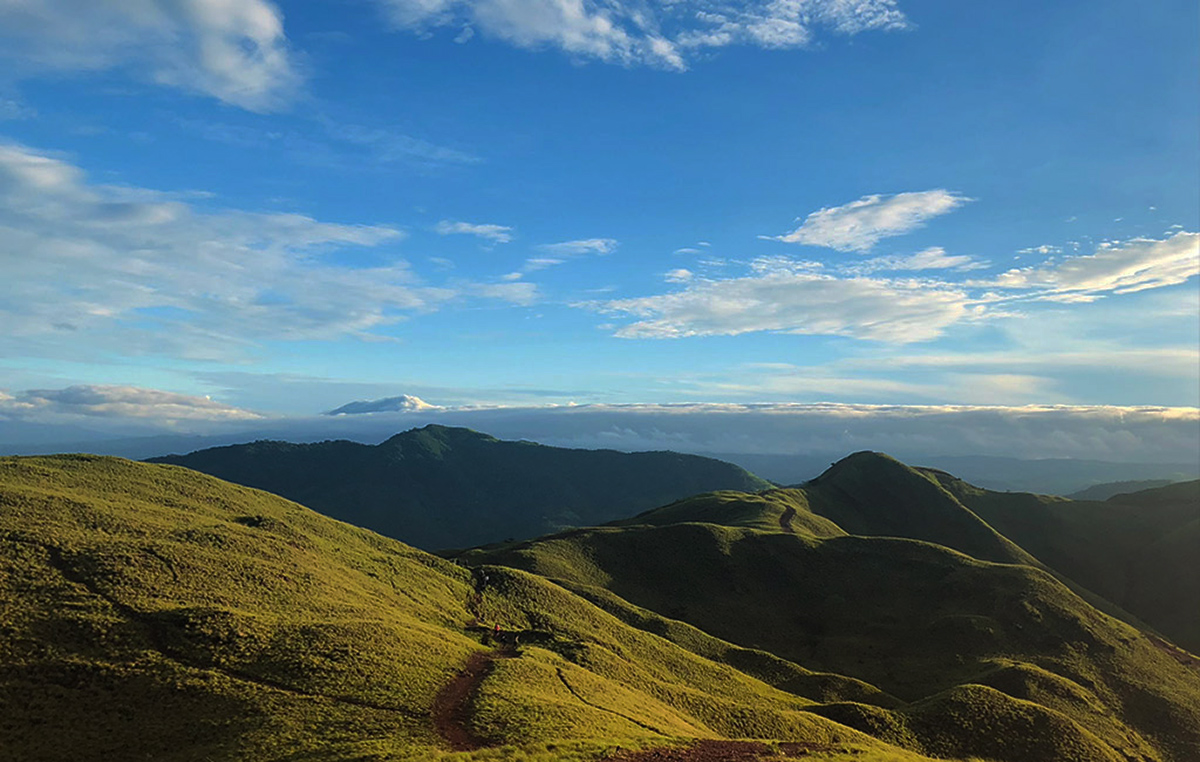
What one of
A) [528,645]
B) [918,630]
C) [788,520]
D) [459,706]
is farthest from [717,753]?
[788,520]

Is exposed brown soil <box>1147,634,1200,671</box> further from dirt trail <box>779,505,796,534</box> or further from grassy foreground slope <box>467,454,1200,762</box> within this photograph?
dirt trail <box>779,505,796,534</box>

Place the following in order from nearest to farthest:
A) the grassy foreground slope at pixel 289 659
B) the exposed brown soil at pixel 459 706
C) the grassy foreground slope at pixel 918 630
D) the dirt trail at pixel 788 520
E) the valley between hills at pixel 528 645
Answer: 1. the grassy foreground slope at pixel 289 659
2. the exposed brown soil at pixel 459 706
3. the valley between hills at pixel 528 645
4. the grassy foreground slope at pixel 918 630
5. the dirt trail at pixel 788 520

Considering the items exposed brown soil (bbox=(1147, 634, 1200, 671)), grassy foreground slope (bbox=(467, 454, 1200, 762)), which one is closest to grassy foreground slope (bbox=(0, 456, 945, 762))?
grassy foreground slope (bbox=(467, 454, 1200, 762))

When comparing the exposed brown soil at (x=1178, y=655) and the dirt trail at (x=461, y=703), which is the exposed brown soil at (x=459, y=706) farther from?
the exposed brown soil at (x=1178, y=655)

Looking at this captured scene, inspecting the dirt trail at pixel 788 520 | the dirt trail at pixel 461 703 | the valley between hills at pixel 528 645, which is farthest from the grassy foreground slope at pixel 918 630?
the dirt trail at pixel 461 703

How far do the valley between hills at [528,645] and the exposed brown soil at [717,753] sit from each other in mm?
343

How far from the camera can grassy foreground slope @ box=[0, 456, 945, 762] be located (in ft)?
137

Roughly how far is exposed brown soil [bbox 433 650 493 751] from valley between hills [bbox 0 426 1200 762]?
0.32 metres

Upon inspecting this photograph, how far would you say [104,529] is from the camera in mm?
69500

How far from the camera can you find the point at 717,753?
4575 centimetres

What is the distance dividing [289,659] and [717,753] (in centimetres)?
3538

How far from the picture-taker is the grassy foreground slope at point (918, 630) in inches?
3019

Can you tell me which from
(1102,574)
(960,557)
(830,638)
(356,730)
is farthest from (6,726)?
(1102,574)

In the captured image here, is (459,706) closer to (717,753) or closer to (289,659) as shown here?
(289,659)
